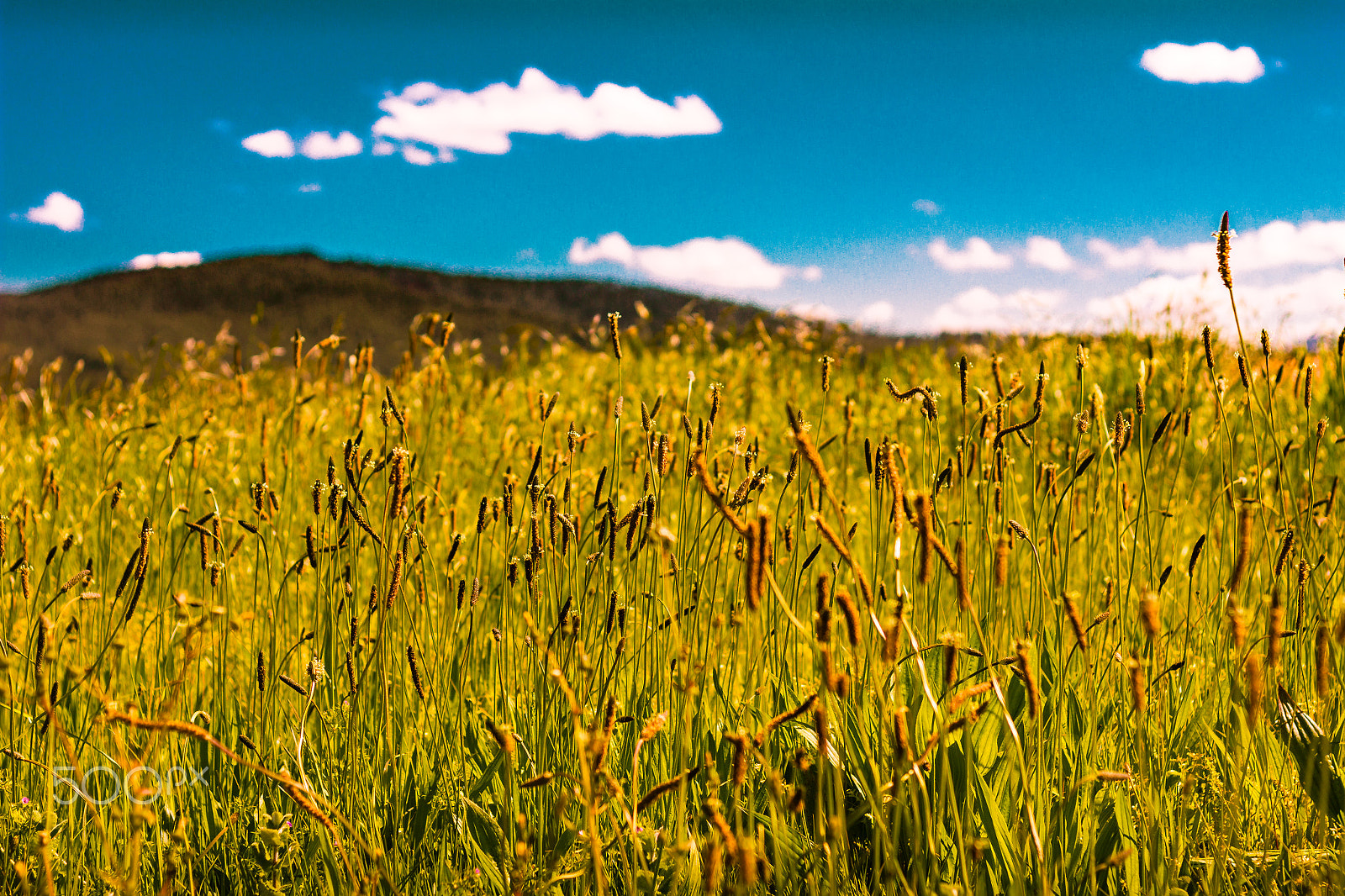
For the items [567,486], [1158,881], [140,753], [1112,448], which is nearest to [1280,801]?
[1158,881]

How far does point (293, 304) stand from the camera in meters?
11.2

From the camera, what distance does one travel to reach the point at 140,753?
1.89 meters

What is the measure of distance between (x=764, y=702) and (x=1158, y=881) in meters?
0.69

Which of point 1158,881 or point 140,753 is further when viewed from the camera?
point 140,753

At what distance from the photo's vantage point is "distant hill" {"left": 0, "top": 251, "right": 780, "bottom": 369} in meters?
9.87

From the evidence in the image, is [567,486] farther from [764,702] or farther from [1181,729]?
[1181,729]

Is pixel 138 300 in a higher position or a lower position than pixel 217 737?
higher

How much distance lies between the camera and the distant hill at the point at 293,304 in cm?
987

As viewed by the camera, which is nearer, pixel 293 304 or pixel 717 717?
pixel 717 717

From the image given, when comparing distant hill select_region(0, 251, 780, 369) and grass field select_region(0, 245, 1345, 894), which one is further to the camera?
distant hill select_region(0, 251, 780, 369)

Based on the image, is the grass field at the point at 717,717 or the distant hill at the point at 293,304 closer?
the grass field at the point at 717,717

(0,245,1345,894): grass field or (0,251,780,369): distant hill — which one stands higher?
(0,251,780,369): distant hill

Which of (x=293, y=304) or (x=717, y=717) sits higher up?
(x=293, y=304)

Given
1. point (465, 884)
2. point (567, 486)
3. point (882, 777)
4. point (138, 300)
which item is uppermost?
point (138, 300)
